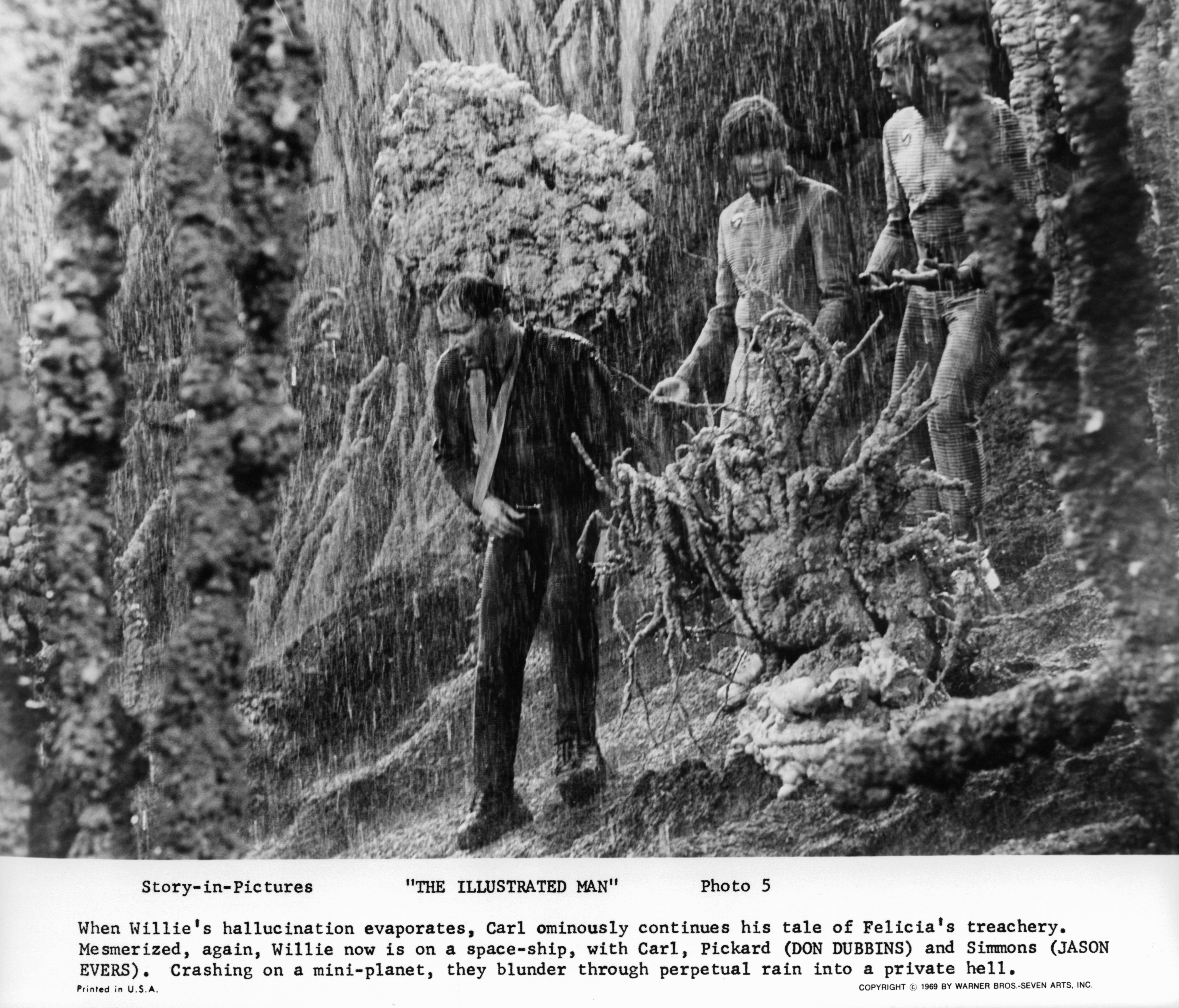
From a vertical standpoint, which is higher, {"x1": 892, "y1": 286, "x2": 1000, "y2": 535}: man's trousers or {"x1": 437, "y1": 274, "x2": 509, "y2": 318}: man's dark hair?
{"x1": 437, "y1": 274, "x2": 509, "y2": 318}: man's dark hair

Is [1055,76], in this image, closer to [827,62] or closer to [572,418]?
[827,62]

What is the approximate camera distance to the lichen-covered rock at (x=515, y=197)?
456 cm

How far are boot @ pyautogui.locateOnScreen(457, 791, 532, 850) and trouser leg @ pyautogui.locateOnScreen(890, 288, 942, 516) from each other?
1.90 metres

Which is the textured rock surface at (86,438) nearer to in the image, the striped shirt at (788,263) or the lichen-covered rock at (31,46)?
the lichen-covered rock at (31,46)

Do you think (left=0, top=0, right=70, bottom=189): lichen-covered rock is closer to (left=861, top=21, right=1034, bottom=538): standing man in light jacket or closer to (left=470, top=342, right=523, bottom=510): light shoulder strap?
(left=470, top=342, right=523, bottom=510): light shoulder strap

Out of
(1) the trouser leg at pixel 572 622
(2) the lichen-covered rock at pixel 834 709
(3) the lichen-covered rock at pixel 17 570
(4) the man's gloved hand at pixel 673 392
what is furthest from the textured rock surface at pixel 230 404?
(2) the lichen-covered rock at pixel 834 709

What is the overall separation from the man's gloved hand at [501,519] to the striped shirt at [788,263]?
0.84 m

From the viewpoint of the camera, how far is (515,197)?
4586 millimetres

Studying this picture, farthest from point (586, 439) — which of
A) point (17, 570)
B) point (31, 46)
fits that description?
point (31, 46)

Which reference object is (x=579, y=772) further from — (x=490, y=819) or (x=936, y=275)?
(x=936, y=275)

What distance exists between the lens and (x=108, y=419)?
14.7ft

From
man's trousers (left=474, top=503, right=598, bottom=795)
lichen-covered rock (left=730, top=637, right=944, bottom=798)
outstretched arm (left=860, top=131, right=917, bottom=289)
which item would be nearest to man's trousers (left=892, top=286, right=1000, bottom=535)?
outstretched arm (left=860, top=131, right=917, bottom=289)

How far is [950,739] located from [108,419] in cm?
338

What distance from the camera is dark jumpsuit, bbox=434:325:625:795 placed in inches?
179
